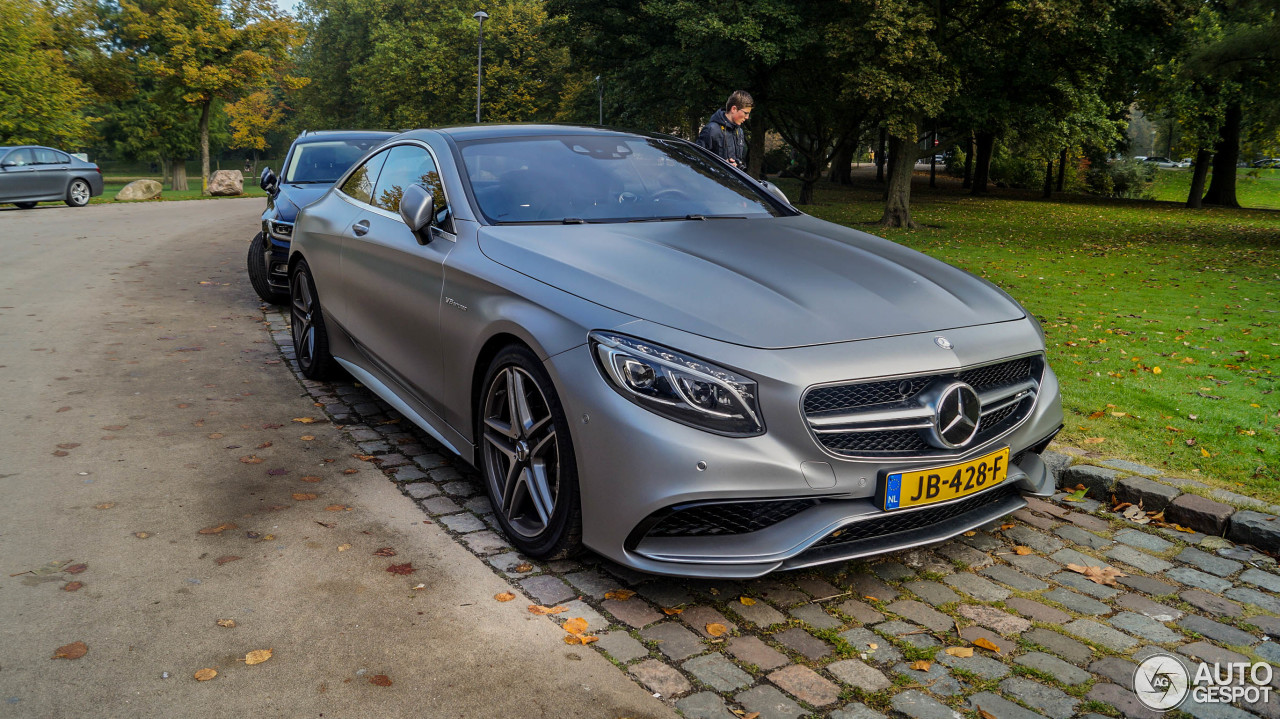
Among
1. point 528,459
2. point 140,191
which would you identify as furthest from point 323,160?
point 140,191

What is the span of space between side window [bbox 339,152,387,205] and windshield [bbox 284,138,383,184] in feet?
14.4

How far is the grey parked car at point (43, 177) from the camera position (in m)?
24.7

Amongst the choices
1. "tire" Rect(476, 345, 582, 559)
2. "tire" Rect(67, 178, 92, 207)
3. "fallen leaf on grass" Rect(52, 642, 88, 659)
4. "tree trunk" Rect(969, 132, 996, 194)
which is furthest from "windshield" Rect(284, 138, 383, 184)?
"tree trunk" Rect(969, 132, 996, 194)

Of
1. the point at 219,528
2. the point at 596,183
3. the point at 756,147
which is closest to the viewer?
the point at 219,528

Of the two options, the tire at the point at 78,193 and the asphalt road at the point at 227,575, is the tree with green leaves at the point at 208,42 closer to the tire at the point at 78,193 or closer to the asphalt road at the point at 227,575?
the tire at the point at 78,193

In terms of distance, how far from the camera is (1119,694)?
9.55ft

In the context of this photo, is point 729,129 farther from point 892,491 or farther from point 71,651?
point 71,651

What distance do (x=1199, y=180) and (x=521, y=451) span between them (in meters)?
37.5

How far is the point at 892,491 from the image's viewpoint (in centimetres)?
318

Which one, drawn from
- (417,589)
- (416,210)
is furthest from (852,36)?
(417,589)

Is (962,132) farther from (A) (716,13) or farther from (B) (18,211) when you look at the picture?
(B) (18,211)

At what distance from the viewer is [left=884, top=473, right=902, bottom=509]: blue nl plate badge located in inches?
125

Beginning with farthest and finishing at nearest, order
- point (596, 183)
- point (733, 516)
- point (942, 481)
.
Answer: point (596, 183) → point (942, 481) → point (733, 516)

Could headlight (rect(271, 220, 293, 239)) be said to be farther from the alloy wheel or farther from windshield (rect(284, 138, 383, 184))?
the alloy wheel
